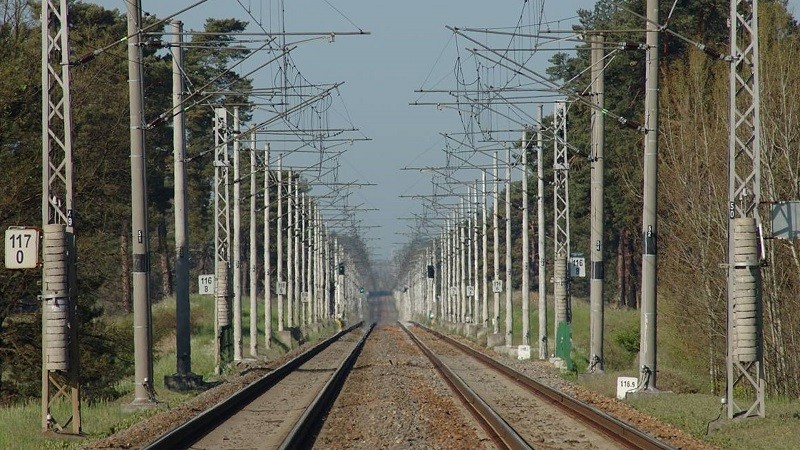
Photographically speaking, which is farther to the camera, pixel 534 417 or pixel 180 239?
pixel 180 239

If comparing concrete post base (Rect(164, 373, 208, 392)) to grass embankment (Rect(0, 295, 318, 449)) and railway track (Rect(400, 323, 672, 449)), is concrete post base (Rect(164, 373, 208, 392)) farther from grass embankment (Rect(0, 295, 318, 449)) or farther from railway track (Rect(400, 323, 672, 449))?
railway track (Rect(400, 323, 672, 449))

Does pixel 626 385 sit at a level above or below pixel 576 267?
below

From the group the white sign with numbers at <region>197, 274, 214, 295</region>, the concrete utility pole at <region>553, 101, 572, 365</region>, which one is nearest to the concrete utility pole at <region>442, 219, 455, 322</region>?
the concrete utility pole at <region>553, 101, 572, 365</region>

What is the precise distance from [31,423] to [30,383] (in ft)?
47.5

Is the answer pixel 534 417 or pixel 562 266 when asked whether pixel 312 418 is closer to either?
pixel 534 417

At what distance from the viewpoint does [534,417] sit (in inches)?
970

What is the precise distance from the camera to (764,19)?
38.6 metres

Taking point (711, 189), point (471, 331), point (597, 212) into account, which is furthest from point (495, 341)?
point (597, 212)

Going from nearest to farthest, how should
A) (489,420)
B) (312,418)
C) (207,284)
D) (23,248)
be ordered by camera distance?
(23,248), (489,420), (312,418), (207,284)

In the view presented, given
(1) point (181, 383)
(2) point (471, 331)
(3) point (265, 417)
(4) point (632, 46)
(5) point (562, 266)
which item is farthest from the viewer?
(2) point (471, 331)

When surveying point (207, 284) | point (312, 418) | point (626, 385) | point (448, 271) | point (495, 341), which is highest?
point (207, 284)

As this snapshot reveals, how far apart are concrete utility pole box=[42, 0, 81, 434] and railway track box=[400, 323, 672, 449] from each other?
22.6ft

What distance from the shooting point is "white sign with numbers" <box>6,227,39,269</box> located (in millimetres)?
21281

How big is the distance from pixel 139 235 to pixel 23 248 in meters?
6.57
